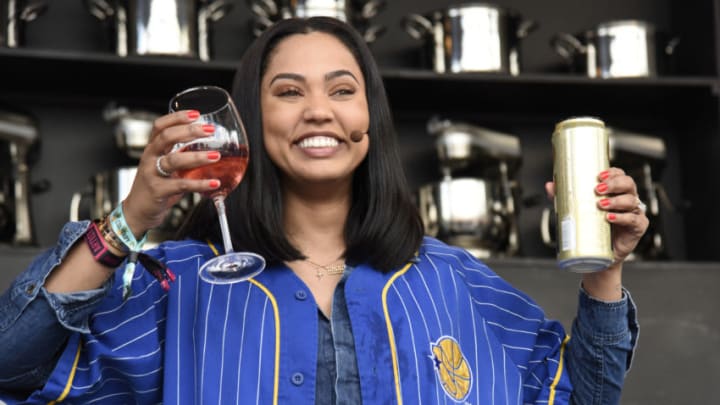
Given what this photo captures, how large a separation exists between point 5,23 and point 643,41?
130cm

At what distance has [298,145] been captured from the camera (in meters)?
1.50

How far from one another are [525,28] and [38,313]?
1.69 m

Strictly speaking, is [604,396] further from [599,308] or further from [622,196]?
[622,196]

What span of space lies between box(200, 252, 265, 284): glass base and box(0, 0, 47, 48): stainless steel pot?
4.48ft

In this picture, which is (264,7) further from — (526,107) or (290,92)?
(290,92)

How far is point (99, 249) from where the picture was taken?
4.27 ft

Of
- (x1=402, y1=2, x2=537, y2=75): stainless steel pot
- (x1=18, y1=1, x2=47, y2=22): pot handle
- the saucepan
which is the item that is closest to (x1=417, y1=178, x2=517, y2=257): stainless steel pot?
the saucepan

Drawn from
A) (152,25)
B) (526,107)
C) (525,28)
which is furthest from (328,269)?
(526,107)

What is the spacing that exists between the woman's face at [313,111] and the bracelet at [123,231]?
0.86 feet

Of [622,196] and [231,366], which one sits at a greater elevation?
[622,196]

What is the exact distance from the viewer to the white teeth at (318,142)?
149cm

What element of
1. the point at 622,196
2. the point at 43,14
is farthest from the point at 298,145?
the point at 43,14

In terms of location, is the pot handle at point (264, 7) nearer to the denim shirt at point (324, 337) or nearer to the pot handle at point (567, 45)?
the pot handle at point (567, 45)

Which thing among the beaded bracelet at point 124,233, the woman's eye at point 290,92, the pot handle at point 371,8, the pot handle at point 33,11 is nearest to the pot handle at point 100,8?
the pot handle at point 33,11
